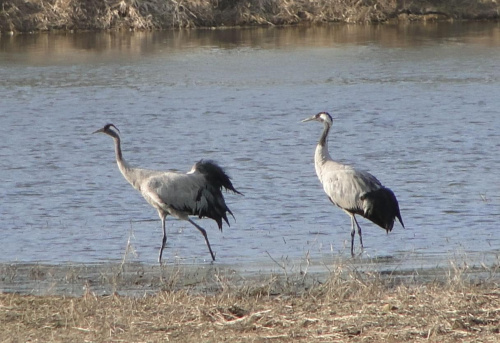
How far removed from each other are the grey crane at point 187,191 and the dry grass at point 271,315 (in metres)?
2.74

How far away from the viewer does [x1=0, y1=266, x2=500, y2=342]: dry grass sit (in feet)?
16.0

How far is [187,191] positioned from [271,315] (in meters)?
3.58

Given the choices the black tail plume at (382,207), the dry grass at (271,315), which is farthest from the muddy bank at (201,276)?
the black tail plume at (382,207)

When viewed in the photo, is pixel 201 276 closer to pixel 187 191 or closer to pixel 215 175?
pixel 187 191

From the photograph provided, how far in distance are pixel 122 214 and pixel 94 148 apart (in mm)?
3735

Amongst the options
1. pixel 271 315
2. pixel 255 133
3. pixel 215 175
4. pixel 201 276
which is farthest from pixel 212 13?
pixel 271 315

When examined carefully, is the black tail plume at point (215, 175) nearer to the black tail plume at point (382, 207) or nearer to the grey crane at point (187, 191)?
the grey crane at point (187, 191)

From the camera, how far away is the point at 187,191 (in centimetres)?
869

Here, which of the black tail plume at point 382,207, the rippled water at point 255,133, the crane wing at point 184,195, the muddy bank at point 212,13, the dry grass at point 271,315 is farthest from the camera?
the muddy bank at point 212,13

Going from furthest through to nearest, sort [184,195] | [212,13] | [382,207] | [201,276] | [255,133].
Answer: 1. [212,13]
2. [255,133]
3. [184,195]
4. [382,207]
5. [201,276]

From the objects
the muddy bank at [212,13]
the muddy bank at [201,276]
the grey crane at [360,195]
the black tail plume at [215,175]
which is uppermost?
the muddy bank at [212,13]

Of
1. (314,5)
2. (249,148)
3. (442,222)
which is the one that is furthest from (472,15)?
(442,222)

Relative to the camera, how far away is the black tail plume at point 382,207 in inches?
333

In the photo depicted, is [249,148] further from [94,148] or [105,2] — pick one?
[105,2]
